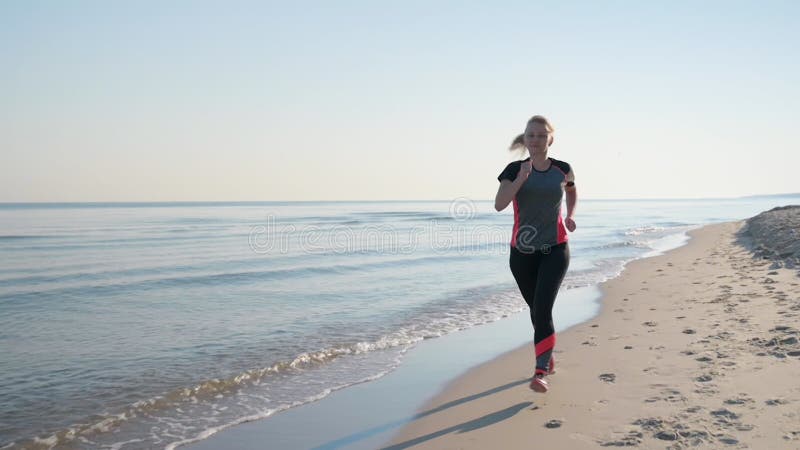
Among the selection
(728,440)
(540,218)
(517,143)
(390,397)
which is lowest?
(390,397)

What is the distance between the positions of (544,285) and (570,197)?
0.81 metres

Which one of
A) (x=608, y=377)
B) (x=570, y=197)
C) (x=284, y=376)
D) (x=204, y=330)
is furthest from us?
(x=204, y=330)

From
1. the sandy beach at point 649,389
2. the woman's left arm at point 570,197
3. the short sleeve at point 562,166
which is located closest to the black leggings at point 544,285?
the woman's left arm at point 570,197

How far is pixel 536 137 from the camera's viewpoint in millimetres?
4340

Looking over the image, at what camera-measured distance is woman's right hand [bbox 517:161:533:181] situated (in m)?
4.28

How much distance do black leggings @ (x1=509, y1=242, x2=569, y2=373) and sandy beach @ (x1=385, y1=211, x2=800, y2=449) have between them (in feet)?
1.31

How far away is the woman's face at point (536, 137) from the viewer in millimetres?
4332

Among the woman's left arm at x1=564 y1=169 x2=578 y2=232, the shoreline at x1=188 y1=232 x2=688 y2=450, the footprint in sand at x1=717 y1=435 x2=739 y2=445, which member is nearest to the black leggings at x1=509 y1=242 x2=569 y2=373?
the woman's left arm at x1=564 y1=169 x2=578 y2=232

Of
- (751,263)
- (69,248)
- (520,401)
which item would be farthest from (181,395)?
(69,248)

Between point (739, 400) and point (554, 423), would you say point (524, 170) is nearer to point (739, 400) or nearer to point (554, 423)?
point (554, 423)

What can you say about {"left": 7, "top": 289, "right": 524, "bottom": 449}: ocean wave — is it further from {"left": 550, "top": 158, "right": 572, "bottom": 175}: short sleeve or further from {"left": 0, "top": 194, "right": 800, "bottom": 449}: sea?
{"left": 550, "top": 158, "right": 572, "bottom": 175}: short sleeve

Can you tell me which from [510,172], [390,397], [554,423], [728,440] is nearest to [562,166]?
[510,172]

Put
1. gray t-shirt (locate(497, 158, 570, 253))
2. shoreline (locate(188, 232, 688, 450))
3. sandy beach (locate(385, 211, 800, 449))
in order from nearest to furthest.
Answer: sandy beach (locate(385, 211, 800, 449))
shoreline (locate(188, 232, 688, 450))
gray t-shirt (locate(497, 158, 570, 253))

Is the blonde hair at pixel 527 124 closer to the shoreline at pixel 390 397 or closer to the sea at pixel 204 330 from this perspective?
the shoreline at pixel 390 397
